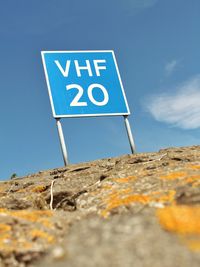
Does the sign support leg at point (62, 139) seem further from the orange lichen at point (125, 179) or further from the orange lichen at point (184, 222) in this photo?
the orange lichen at point (184, 222)

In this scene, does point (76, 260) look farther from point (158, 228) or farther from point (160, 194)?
point (160, 194)

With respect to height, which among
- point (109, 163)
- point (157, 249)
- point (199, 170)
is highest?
point (109, 163)

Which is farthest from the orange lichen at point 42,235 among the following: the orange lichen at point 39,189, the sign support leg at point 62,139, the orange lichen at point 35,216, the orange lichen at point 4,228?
the sign support leg at point 62,139

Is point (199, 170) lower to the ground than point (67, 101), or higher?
lower

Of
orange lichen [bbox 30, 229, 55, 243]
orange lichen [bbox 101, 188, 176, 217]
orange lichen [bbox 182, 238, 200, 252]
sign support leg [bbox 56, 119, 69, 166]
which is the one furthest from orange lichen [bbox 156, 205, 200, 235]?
sign support leg [bbox 56, 119, 69, 166]

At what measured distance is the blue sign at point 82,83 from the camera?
10281 millimetres

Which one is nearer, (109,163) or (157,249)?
(157,249)

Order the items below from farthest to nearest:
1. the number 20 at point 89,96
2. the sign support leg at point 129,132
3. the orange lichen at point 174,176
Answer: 1. the sign support leg at point 129,132
2. the number 20 at point 89,96
3. the orange lichen at point 174,176

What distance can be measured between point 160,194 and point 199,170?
977mm

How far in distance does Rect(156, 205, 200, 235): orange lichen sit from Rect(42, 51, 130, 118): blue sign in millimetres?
6579

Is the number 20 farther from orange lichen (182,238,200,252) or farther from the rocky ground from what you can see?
orange lichen (182,238,200,252)

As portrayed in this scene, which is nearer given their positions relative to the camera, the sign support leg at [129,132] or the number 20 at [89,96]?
the number 20 at [89,96]

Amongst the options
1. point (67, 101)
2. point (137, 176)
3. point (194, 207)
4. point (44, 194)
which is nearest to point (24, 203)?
point (44, 194)

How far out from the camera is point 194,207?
147 inches
